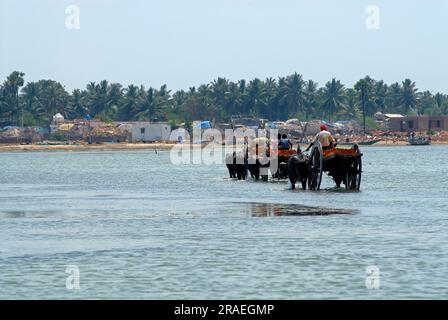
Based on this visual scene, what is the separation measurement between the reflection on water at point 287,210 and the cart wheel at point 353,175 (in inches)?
267

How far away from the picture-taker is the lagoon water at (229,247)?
20.6m

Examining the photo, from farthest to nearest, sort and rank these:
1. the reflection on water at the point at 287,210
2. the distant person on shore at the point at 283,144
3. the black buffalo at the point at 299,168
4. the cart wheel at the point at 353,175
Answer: the distant person on shore at the point at 283,144
the black buffalo at the point at 299,168
the cart wheel at the point at 353,175
the reflection on water at the point at 287,210

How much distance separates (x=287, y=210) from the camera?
37.0 meters

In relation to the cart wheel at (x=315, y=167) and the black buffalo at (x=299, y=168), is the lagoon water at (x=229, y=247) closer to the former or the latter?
the cart wheel at (x=315, y=167)

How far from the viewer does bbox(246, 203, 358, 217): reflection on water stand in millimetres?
35375

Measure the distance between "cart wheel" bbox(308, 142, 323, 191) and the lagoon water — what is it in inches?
63.0

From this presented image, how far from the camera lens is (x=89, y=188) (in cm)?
5844

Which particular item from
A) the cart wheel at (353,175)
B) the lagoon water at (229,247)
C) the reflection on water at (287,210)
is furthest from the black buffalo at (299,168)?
the reflection on water at (287,210)

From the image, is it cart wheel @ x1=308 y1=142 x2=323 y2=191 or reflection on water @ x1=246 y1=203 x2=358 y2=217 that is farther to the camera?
cart wheel @ x1=308 y1=142 x2=323 y2=191

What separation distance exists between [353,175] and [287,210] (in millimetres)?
10659

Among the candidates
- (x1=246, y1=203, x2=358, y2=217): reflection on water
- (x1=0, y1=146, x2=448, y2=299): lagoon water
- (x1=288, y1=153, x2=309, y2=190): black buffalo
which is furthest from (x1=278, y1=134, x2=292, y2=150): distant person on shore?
(x1=246, y1=203, x2=358, y2=217): reflection on water

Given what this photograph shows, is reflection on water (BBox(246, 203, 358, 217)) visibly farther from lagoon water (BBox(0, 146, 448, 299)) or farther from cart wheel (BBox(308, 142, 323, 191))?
cart wheel (BBox(308, 142, 323, 191))

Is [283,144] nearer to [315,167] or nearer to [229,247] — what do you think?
[315,167]
